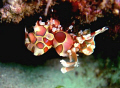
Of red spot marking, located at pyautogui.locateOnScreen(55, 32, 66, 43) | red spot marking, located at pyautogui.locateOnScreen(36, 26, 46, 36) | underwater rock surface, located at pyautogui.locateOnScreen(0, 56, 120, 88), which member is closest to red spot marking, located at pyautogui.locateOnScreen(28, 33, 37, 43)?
red spot marking, located at pyautogui.locateOnScreen(36, 26, 46, 36)

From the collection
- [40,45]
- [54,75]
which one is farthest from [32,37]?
[54,75]

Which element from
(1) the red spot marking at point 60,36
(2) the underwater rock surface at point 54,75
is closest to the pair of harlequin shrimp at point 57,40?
(1) the red spot marking at point 60,36

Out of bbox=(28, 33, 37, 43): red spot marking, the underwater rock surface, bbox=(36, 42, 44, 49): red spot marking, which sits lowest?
the underwater rock surface

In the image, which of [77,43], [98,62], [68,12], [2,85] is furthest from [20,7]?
[98,62]

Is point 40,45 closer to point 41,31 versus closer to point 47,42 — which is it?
point 47,42

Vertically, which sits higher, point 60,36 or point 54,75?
point 60,36

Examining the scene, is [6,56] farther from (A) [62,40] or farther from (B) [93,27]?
(B) [93,27]

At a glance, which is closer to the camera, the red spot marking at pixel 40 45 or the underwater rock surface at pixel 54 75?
the red spot marking at pixel 40 45

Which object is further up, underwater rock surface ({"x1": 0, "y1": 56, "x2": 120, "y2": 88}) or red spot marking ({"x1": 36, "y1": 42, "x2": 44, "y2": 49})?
red spot marking ({"x1": 36, "y1": 42, "x2": 44, "y2": 49})

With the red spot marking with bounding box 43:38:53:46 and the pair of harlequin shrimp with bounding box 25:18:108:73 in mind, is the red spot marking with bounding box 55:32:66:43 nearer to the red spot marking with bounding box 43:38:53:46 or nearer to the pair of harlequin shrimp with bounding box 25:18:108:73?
the pair of harlequin shrimp with bounding box 25:18:108:73

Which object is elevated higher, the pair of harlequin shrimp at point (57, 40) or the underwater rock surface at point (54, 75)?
the pair of harlequin shrimp at point (57, 40)

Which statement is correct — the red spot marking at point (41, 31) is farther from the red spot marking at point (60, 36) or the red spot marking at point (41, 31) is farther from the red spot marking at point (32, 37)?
the red spot marking at point (60, 36)
